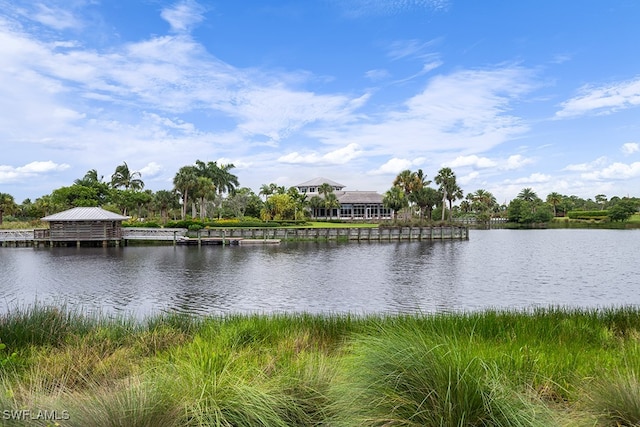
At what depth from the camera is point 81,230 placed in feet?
160

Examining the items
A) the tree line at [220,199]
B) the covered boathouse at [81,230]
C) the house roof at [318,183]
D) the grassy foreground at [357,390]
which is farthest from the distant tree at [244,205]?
the grassy foreground at [357,390]

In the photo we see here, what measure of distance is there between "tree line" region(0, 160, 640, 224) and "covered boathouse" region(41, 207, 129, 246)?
2228cm

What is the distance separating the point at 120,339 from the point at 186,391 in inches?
184

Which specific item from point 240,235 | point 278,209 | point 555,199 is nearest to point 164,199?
point 278,209

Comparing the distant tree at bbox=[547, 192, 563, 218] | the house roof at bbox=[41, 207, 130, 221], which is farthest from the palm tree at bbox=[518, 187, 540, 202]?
the house roof at bbox=[41, 207, 130, 221]

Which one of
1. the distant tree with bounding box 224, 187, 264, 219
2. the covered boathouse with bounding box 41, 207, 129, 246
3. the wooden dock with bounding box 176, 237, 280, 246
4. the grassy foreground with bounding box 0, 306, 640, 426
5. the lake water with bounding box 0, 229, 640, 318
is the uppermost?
the distant tree with bounding box 224, 187, 264, 219

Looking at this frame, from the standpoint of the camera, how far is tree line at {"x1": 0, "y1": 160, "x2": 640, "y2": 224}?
74000mm

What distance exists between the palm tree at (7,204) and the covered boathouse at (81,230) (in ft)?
118

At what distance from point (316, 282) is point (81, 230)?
116ft

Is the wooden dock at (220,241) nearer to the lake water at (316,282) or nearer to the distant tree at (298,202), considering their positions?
the lake water at (316,282)

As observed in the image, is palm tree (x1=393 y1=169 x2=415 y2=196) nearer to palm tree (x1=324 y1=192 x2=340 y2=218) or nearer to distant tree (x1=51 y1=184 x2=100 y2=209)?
palm tree (x1=324 y1=192 x2=340 y2=218)

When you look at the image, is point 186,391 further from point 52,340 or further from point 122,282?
point 122,282

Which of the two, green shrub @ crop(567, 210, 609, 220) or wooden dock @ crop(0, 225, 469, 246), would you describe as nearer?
wooden dock @ crop(0, 225, 469, 246)

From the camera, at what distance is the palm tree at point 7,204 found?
76.8m
